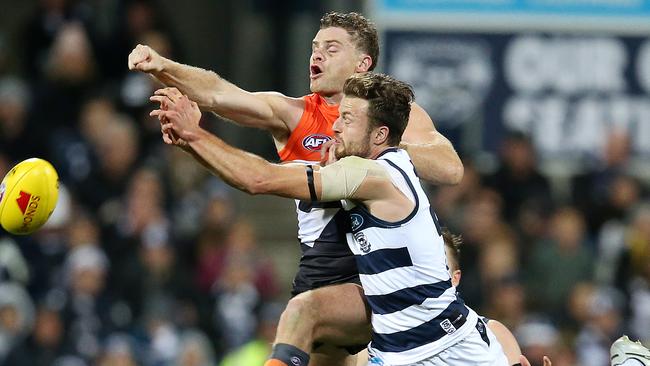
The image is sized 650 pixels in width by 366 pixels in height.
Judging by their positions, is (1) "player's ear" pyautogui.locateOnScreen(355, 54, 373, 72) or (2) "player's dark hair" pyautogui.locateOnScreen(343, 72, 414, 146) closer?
(2) "player's dark hair" pyautogui.locateOnScreen(343, 72, 414, 146)

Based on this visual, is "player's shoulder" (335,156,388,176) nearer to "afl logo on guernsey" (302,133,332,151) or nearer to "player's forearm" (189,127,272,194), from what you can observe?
"player's forearm" (189,127,272,194)

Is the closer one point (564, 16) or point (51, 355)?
point (51, 355)

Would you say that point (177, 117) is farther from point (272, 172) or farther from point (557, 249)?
point (557, 249)

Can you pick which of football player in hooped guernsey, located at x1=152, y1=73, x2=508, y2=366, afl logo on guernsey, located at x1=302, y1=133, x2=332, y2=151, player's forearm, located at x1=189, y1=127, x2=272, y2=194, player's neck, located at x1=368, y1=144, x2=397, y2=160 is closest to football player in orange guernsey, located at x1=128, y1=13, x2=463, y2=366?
afl logo on guernsey, located at x1=302, y1=133, x2=332, y2=151

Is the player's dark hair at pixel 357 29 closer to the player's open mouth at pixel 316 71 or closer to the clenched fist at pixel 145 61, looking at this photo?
the player's open mouth at pixel 316 71

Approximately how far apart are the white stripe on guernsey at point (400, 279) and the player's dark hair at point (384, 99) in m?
0.58

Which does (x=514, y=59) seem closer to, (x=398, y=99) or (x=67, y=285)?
(x=67, y=285)

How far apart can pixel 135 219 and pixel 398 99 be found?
6.21 meters

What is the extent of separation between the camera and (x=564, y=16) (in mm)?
13359

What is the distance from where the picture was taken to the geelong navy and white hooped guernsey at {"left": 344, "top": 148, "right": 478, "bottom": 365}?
6258mm

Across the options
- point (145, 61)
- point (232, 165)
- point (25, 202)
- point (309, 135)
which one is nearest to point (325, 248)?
point (309, 135)

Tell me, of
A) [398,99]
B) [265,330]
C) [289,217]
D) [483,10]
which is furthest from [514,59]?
[398,99]

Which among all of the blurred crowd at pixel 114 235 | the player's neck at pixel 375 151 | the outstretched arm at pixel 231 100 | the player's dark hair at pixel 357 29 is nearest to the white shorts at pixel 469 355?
the player's neck at pixel 375 151

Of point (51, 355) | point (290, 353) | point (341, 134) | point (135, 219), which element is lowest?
point (51, 355)
